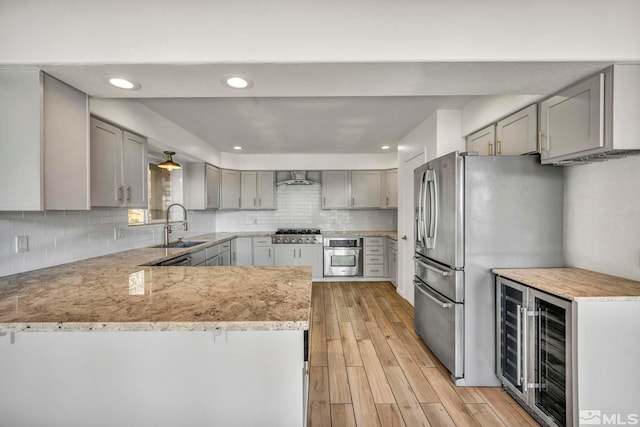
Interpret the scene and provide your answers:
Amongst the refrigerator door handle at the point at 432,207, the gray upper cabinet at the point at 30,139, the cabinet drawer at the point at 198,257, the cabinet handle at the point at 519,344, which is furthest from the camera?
the cabinet drawer at the point at 198,257

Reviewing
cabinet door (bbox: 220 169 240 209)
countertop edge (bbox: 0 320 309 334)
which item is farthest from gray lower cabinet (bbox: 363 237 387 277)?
countertop edge (bbox: 0 320 309 334)

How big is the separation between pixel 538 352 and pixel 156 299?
2.23 metres

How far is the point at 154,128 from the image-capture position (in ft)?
9.90

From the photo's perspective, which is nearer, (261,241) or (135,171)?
(135,171)

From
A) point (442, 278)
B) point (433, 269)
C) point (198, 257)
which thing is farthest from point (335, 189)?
point (442, 278)

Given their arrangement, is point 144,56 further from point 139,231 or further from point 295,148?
point 295,148

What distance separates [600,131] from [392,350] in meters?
2.23

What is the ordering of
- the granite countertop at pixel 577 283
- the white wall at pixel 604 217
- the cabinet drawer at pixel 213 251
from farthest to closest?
the cabinet drawer at pixel 213 251
the white wall at pixel 604 217
the granite countertop at pixel 577 283

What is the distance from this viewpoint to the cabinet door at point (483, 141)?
2570 millimetres

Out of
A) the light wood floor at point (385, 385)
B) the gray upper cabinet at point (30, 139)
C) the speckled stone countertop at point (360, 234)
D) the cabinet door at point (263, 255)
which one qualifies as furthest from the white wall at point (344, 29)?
the cabinet door at point (263, 255)

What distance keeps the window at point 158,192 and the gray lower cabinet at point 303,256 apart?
1960 mm

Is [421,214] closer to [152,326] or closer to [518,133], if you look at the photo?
[518,133]

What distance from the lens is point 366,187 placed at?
5.38 meters

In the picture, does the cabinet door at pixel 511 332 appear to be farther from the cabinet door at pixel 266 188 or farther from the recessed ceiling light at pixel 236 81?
the cabinet door at pixel 266 188
